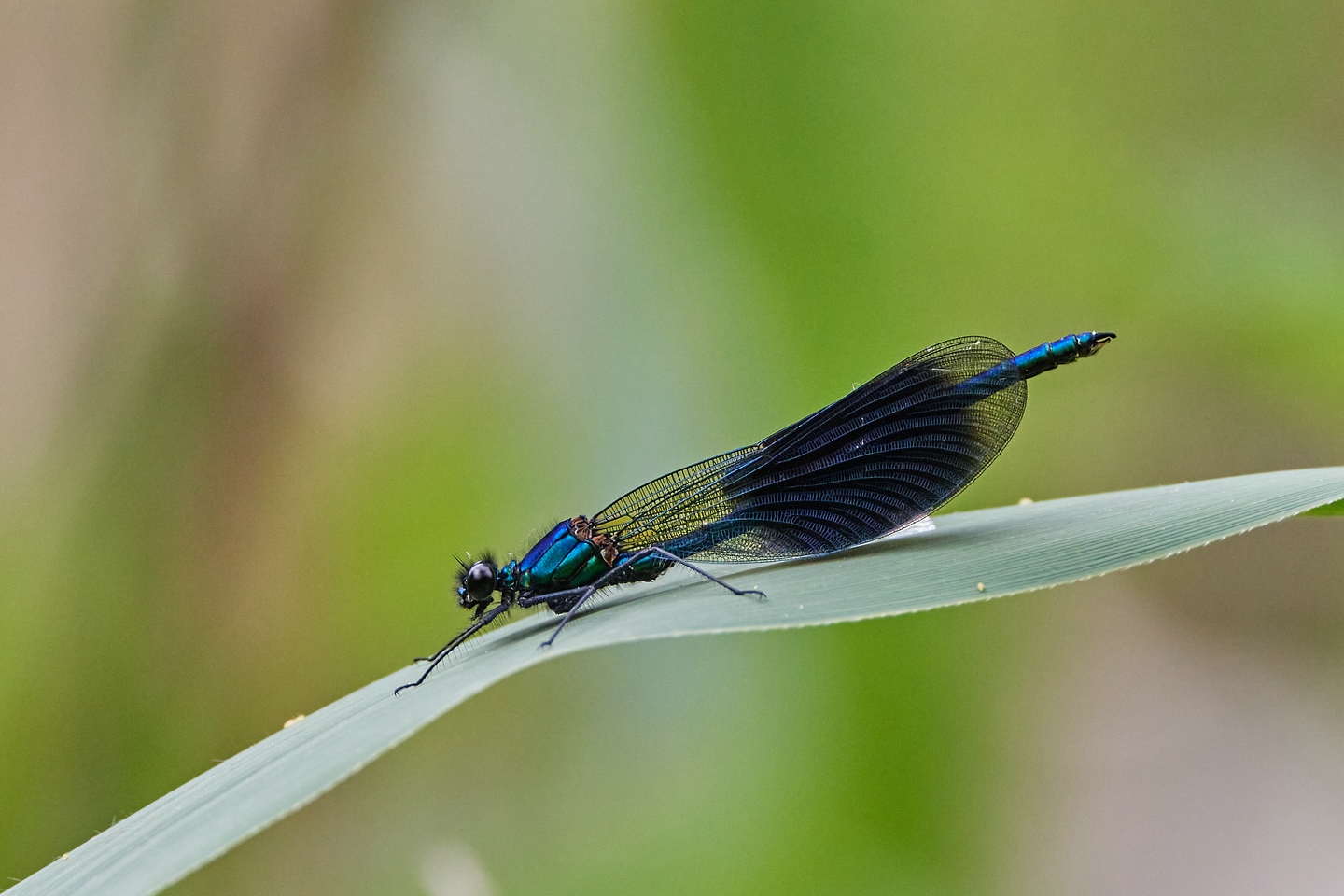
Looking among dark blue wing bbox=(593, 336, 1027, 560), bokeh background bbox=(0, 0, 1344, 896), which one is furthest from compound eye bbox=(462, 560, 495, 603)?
bokeh background bbox=(0, 0, 1344, 896)

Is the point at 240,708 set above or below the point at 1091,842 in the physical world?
above

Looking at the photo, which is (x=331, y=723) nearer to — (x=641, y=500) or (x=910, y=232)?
(x=641, y=500)

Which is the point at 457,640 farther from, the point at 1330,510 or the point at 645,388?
the point at 1330,510

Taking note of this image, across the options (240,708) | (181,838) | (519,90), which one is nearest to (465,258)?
(519,90)

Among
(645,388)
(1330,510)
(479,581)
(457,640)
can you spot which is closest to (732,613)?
(1330,510)

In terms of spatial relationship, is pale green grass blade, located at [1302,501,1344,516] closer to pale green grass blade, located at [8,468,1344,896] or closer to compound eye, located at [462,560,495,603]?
pale green grass blade, located at [8,468,1344,896]

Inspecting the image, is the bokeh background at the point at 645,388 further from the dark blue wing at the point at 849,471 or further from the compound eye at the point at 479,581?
the compound eye at the point at 479,581

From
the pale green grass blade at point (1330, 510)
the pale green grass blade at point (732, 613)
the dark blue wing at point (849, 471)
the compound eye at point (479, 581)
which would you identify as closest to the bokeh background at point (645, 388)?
the dark blue wing at point (849, 471)
